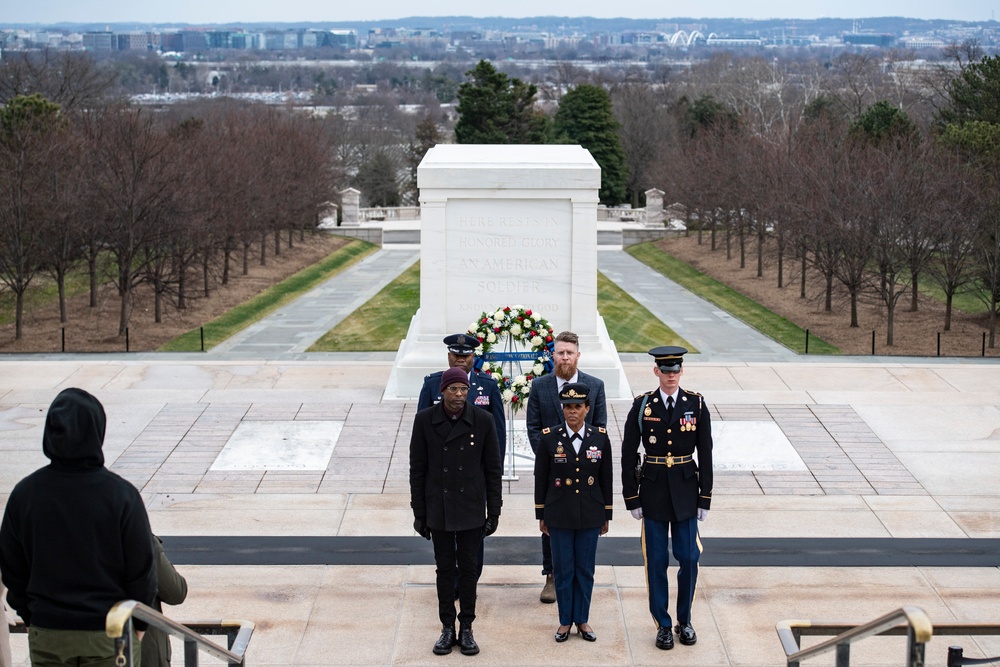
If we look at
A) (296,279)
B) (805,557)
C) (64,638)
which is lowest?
(296,279)

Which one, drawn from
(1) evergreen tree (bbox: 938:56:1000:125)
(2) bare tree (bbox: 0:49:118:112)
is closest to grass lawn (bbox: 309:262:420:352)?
(1) evergreen tree (bbox: 938:56:1000:125)

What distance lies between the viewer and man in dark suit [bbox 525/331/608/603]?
31.4 ft

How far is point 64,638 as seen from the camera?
19.6 ft

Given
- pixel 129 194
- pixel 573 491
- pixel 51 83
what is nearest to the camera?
pixel 573 491

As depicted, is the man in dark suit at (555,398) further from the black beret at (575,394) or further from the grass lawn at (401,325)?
the grass lawn at (401,325)

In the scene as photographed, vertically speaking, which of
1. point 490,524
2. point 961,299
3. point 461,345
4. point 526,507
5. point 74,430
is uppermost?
point 74,430

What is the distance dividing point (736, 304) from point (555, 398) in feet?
81.9

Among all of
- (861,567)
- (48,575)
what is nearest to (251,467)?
(861,567)

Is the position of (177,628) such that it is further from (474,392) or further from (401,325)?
(401,325)

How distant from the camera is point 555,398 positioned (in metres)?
9.88

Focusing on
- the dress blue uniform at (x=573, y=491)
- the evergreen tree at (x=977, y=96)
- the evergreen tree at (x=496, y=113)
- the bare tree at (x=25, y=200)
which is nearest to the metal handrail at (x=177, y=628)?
the dress blue uniform at (x=573, y=491)

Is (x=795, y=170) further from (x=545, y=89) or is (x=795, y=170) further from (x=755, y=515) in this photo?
(x=545, y=89)

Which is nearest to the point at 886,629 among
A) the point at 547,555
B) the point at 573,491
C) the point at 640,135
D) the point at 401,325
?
the point at 573,491

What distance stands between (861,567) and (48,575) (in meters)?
6.86
